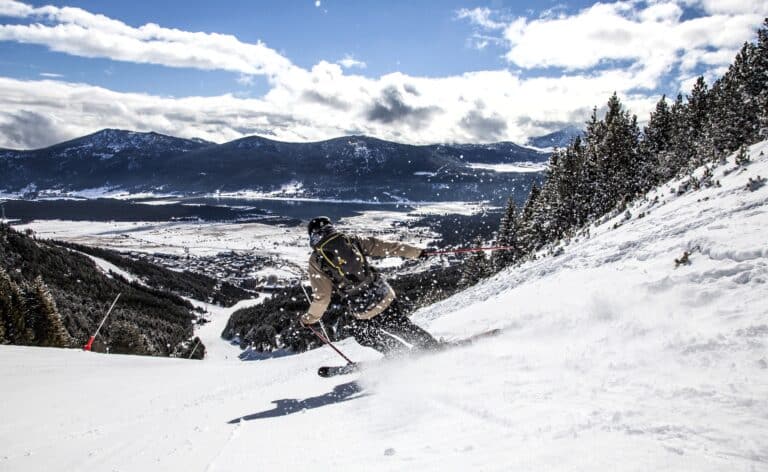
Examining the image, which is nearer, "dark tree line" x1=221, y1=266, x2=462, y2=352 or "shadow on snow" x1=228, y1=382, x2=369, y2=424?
"shadow on snow" x1=228, y1=382, x2=369, y2=424

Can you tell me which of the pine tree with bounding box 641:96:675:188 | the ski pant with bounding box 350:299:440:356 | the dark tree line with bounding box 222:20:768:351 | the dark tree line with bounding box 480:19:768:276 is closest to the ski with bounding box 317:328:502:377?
the ski pant with bounding box 350:299:440:356

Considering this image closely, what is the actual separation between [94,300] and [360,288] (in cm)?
13279

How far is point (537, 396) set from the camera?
4.24 metres

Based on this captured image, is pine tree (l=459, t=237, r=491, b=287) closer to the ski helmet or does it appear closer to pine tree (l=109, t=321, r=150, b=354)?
pine tree (l=109, t=321, r=150, b=354)

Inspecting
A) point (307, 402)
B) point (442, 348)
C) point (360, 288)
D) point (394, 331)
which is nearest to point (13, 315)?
point (307, 402)

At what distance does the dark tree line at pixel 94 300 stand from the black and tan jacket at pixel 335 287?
36.2 metres

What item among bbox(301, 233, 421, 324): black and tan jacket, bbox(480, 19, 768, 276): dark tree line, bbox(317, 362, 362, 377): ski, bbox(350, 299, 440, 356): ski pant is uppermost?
bbox(480, 19, 768, 276): dark tree line

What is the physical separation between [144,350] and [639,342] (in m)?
50.3

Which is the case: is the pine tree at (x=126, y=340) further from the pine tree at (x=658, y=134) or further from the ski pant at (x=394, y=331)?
the pine tree at (x=658, y=134)

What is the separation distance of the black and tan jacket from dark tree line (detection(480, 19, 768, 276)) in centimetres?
2381

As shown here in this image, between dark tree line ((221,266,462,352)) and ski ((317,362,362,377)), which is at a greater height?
ski ((317,362,362,377))

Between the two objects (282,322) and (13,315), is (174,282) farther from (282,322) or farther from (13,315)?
(13,315)

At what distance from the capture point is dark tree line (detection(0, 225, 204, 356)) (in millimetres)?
58062

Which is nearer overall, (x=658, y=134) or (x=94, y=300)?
(x=658, y=134)
